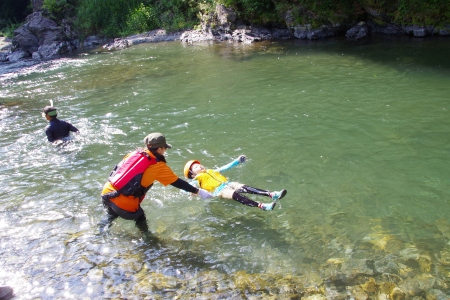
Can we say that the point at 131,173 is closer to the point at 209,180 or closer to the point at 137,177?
the point at 137,177

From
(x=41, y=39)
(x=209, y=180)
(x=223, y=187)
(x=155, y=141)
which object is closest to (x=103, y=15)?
(x=41, y=39)

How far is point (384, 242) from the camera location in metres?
5.07

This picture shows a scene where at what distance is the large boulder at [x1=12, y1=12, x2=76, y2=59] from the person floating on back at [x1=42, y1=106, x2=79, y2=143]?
24012 millimetres

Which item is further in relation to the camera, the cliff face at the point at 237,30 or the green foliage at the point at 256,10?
the green foliage at the point at 256,10

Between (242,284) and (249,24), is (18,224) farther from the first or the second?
(249,24)

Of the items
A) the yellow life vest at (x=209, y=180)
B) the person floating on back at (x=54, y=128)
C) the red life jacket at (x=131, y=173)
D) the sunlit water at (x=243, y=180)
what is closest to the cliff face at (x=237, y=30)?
the sunlit water at (x=243, y=180)

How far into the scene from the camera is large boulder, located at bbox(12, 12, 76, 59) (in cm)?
3006

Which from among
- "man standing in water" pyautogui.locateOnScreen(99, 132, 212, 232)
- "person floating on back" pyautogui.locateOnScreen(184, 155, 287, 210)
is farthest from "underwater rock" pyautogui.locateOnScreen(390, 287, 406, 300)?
"man standing in water" pyautogui.locateOnScreen(99, 132, 212, 232)

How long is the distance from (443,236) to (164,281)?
4.16 m

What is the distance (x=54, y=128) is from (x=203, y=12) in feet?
74.8

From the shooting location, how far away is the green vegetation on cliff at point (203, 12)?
19.7 metres

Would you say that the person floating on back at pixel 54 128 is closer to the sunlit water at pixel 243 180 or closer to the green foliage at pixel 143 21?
the sunlit water at pixel 243 180

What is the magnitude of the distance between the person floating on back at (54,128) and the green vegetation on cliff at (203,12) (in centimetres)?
1820

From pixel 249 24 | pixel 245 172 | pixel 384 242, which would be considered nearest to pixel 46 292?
pixel 245 172
